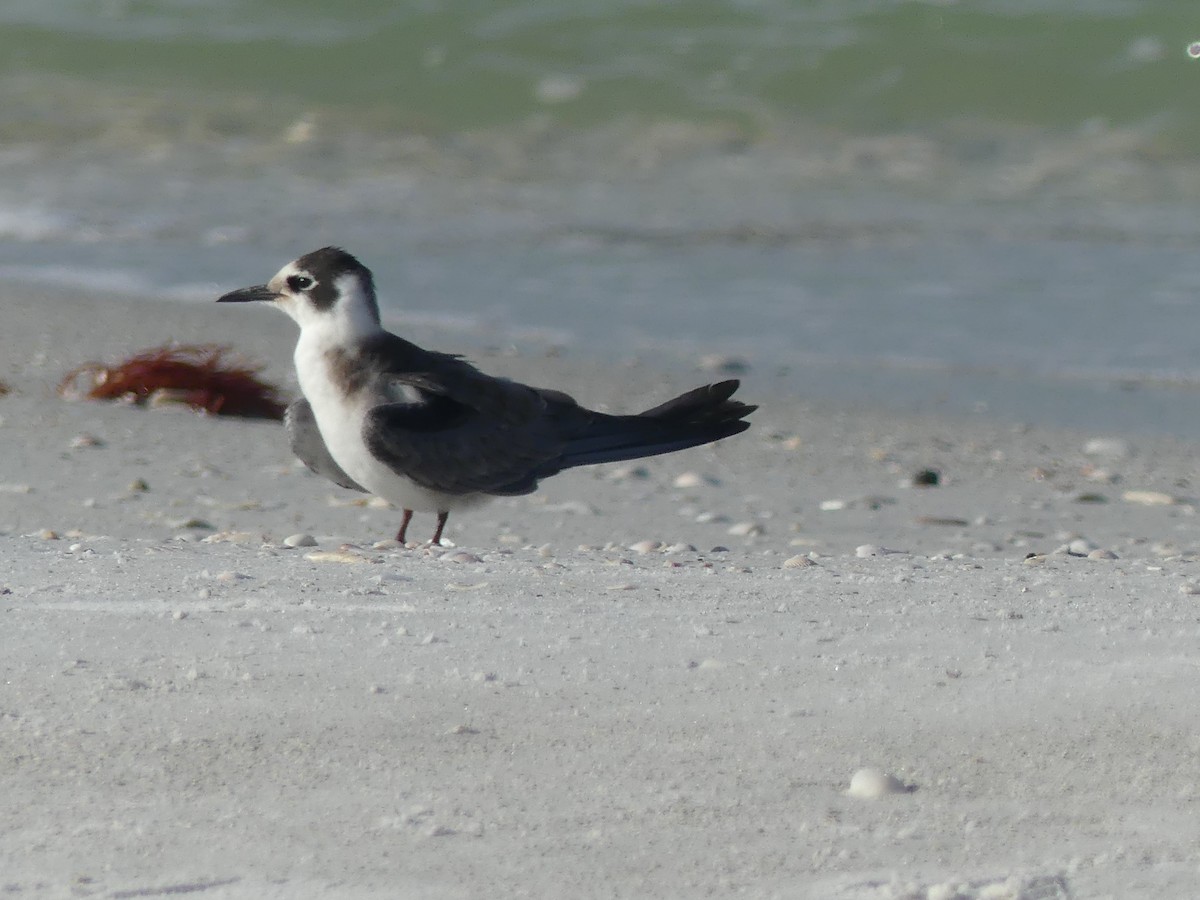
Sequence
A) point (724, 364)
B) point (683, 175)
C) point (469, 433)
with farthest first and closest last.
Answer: point (683, 175)
point (724, 364)
point (469, 433)

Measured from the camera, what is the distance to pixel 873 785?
244cm

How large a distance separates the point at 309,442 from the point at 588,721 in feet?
6.05

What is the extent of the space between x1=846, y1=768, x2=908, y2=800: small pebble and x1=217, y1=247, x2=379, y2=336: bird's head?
215 centimetres

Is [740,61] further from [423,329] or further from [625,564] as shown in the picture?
[625,564]

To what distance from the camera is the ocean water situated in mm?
7977

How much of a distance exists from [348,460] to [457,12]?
12.5m

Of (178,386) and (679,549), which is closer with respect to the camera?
(679,549)

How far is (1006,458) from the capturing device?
19.2 ft

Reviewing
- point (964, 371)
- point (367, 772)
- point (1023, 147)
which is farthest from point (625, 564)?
point (1023, 147)

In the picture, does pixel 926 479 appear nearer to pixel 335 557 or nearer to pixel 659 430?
pixel 659 430

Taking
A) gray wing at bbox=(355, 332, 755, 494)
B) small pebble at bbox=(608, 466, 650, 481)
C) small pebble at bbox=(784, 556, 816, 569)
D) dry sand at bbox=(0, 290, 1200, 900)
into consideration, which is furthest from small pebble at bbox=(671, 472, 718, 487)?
small pebble at bbox=(784, 556, 816, 569)

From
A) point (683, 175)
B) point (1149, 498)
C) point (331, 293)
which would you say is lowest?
point (1149, 498)

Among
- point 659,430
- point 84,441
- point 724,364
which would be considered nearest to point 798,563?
point 659,430

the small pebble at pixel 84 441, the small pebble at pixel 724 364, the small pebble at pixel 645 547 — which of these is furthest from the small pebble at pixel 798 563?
the small pebble at pixel 724 364
